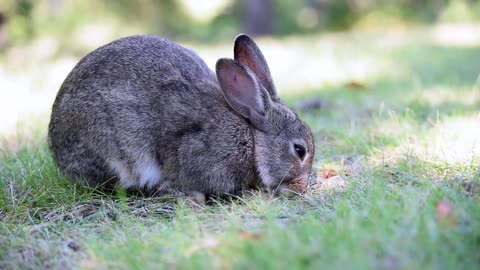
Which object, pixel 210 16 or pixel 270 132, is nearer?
pixel 270 132

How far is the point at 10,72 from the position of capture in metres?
9.56

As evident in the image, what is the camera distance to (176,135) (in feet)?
13.5

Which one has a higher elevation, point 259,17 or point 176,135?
point 259,17

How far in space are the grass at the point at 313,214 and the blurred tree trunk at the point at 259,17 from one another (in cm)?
1441

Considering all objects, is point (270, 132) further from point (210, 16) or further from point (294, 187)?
point (210, 16)

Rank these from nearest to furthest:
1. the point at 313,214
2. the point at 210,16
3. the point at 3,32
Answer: the point at 313,214, the point at 3,32, the point at 210,16

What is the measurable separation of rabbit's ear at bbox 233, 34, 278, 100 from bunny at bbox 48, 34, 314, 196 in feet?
0.94

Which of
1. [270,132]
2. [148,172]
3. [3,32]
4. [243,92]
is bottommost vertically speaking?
[148,172]

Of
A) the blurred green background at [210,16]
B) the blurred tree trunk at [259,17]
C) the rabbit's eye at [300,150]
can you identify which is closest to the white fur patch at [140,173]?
the rabbit's eye at [300,150]

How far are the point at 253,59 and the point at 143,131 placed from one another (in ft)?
3.49

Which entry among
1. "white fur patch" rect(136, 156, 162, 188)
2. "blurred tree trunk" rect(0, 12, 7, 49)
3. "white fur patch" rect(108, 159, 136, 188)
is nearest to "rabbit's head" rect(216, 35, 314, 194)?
"white fur patch" rect(136, 156, 162, 188)

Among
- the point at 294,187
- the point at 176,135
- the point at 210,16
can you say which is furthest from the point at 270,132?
the point at 210,16

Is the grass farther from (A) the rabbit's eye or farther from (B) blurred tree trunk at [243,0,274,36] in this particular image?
(B) blurred tree trunk at [243,0,274,36]

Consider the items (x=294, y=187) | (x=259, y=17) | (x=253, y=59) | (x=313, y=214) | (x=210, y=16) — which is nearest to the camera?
(x=313, y=214)
